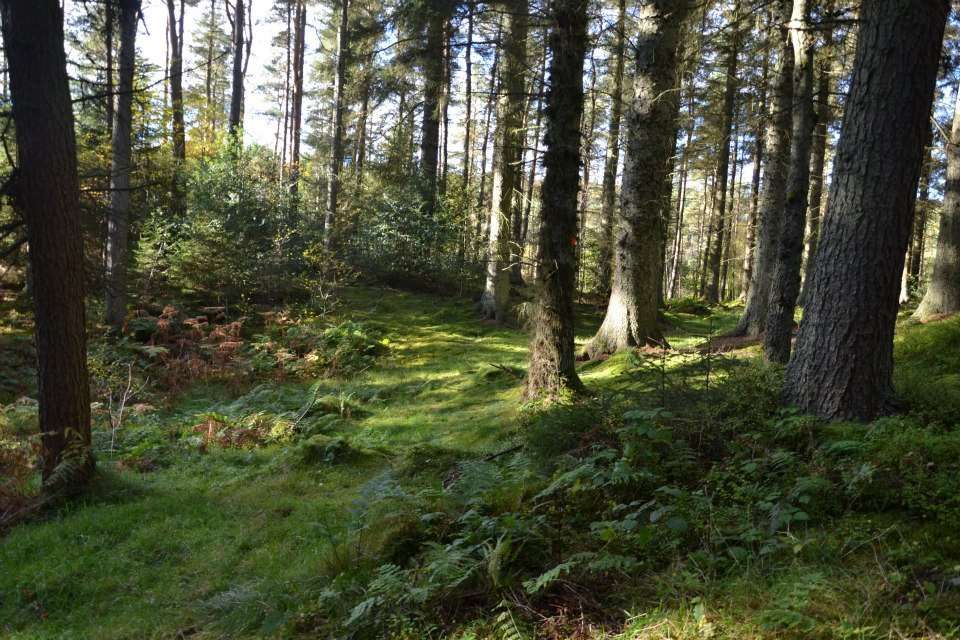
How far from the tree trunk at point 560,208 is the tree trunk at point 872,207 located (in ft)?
9.86

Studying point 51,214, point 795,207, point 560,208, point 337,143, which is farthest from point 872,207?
point 337,143

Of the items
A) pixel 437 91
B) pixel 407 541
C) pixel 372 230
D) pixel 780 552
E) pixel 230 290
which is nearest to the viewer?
pixel 780 552

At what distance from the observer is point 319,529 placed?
5.12m

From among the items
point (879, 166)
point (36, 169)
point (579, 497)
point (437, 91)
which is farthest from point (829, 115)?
point (36, 169)

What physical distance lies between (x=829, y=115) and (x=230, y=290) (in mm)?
16838

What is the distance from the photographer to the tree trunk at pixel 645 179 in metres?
9.98

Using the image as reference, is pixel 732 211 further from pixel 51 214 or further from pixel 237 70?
pixel 51 214

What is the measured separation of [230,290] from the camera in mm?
15383

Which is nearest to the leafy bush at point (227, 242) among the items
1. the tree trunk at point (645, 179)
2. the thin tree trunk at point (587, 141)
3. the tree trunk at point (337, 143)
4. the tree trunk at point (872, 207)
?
the tree trunk at point (337, 143)

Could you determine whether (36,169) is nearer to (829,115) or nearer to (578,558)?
(578,558)

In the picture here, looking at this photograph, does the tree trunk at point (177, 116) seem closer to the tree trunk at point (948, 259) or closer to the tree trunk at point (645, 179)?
the tree trunk at point (645, 179)

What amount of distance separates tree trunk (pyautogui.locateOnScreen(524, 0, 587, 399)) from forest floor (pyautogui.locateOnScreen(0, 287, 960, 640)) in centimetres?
68

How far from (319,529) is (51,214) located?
4.38 metres

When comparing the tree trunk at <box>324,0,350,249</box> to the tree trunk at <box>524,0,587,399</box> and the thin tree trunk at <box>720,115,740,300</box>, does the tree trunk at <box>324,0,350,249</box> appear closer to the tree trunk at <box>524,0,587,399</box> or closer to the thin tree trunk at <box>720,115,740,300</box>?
the tree trunk at <box>524,0,587,399</box>
